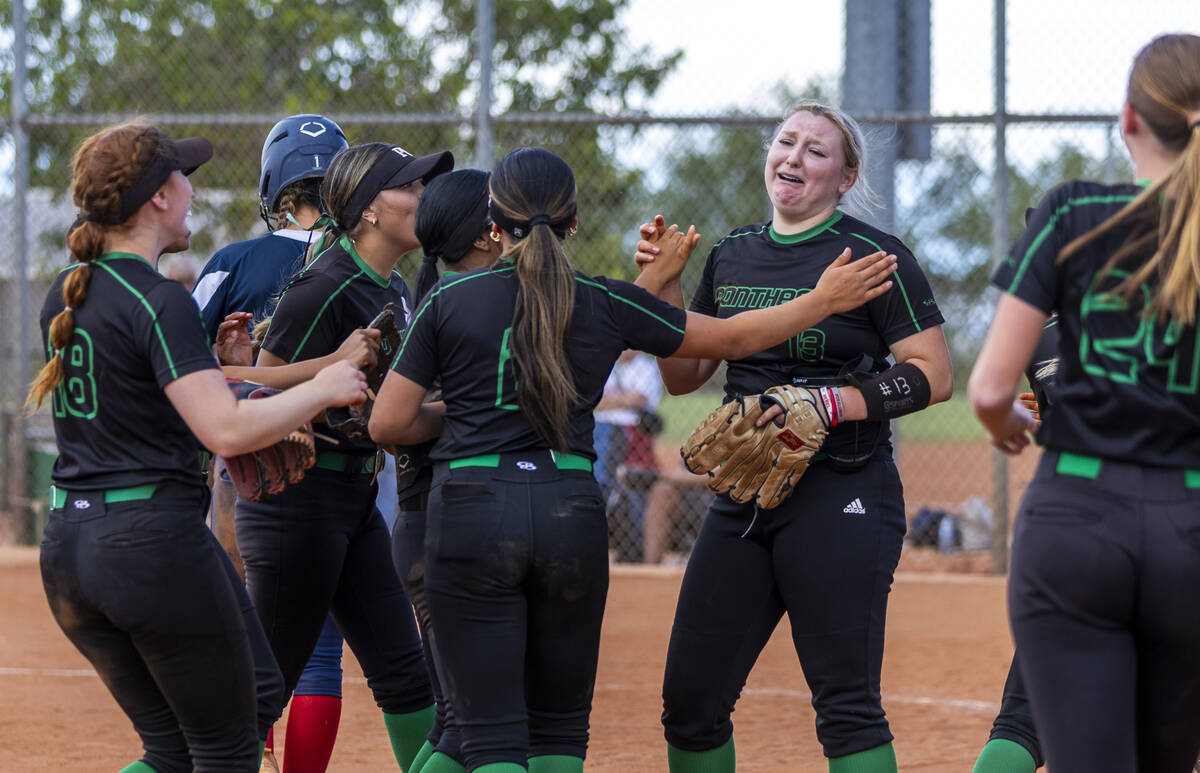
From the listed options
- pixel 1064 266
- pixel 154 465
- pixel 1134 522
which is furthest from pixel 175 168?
pixel 1134 522

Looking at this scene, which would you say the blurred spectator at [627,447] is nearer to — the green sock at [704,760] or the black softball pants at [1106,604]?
the green sock at [704,760]

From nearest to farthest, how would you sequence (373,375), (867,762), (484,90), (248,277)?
1. (867,762)
2. (373,375)
3. (248,277)
4. (484,90)

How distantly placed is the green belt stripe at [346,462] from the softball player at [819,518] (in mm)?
1039

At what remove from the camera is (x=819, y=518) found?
11.8ft

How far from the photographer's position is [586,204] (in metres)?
10.1

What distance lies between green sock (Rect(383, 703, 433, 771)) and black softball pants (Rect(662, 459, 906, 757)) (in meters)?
0.87

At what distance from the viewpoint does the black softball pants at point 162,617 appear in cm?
290

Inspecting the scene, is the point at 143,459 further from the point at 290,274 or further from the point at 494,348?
the point at 290,274

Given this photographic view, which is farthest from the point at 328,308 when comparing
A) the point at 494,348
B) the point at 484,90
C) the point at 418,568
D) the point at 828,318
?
the point at 484,90

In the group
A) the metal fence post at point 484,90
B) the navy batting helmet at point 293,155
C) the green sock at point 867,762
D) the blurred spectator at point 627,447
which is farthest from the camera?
the blurred spectator at point 627,447

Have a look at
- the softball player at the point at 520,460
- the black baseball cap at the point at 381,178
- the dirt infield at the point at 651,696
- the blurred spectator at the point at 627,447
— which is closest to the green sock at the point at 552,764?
the softball player at the point at 520,460

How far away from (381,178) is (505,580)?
4.85 ft

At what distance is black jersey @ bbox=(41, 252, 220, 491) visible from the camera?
2889mm

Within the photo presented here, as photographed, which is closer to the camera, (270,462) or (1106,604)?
(1106,604)
